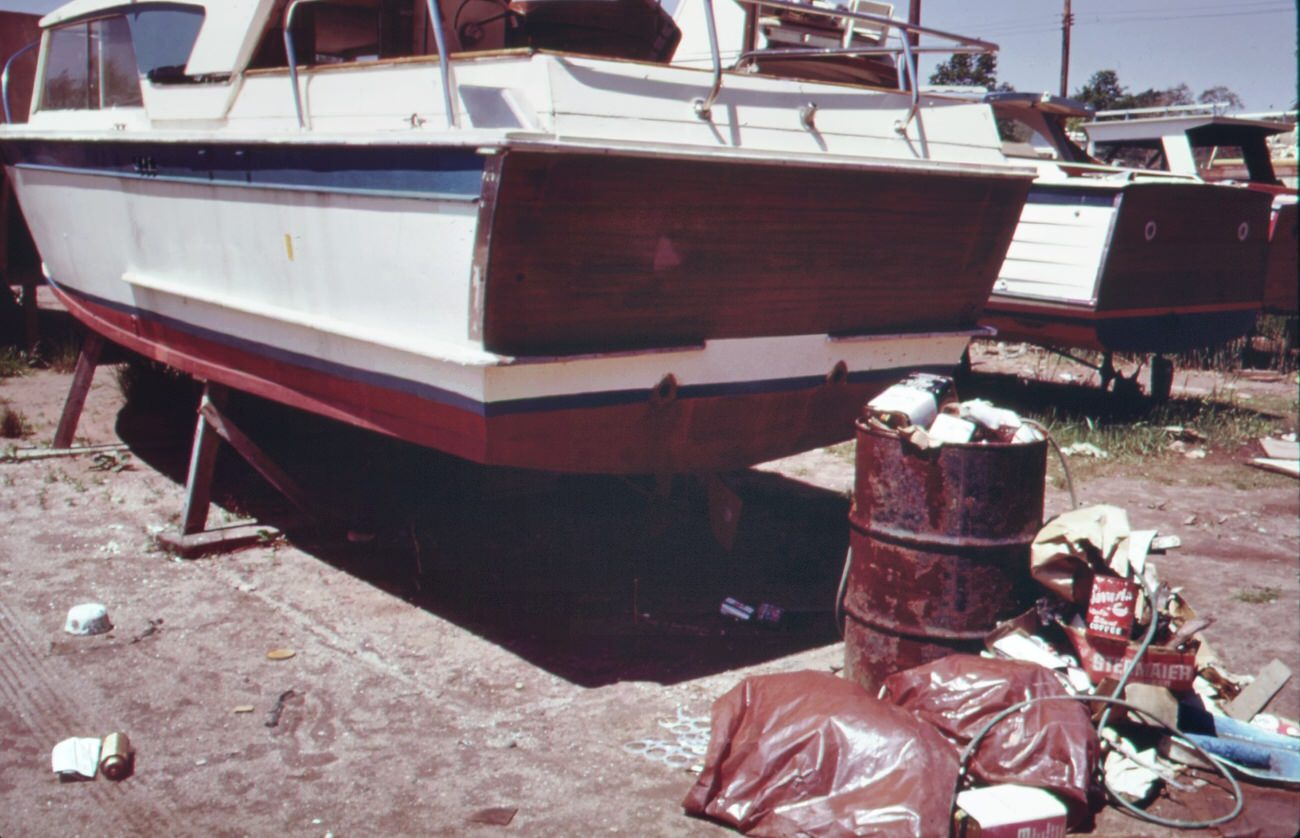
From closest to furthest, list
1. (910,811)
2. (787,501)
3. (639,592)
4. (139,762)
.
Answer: (910,811), (139,762), (639,592), (787,501)

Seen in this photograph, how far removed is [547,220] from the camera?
3.54 m

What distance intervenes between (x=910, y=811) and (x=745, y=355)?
1949 millimetres

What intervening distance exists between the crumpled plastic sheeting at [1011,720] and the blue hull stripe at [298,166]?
2014mm

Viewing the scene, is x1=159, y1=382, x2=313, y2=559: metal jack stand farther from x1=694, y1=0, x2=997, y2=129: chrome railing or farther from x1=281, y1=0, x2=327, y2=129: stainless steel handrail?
x1=694, y1=0, x2=997, y2=129: chrome railing

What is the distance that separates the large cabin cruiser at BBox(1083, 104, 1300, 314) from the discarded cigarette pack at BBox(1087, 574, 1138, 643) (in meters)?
6.39

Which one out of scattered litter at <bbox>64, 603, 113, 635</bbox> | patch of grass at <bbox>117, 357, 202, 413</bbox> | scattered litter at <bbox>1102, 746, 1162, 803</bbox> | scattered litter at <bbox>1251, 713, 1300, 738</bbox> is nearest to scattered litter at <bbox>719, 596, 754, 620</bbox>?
scattered litter at <bbox>1102, 746, 1162, 803</bbox>

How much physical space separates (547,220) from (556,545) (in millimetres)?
2158

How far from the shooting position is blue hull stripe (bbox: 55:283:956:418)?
12.5ft

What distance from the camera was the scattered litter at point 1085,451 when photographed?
24.0ft

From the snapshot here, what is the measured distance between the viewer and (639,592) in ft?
15.6

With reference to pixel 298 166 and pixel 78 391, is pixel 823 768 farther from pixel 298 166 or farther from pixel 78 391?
pixel 78 391

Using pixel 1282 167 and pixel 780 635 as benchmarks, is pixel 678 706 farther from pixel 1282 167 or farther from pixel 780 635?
pixel 1282 167

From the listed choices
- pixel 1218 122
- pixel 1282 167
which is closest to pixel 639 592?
pixel 1218 122

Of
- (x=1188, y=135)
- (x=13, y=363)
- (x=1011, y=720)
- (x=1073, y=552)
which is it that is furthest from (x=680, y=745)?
(x=1188, y=135)
